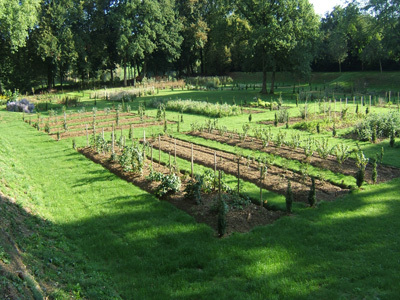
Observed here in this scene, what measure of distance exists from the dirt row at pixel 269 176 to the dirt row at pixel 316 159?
1440mm

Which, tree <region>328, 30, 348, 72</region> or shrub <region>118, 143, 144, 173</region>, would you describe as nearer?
shrub <region>118, 143, 144, 173</region>

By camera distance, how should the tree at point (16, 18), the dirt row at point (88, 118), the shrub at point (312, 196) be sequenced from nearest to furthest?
the shrub at point (312, 196) → the dirt row at point (88, 118) → the tree at point (16, 18)

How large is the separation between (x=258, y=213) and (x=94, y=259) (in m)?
4.05

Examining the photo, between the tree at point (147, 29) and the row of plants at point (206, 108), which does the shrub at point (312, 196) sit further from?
the tree at point (147, 29)

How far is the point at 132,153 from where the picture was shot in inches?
460

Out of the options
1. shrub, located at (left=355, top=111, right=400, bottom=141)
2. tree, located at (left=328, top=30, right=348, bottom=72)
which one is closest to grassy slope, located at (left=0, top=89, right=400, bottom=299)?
shrub, located at (left=355, top=111, right=400, bottom=141)

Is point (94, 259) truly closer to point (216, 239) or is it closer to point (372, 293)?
point (216, 239)

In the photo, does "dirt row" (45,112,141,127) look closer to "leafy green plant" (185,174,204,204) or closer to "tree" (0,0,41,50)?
"leafy green plant" (185,174,204,204)

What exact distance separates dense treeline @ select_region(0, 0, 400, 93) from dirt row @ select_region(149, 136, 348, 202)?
21.1m

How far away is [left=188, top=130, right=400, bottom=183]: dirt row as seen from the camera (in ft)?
37.7

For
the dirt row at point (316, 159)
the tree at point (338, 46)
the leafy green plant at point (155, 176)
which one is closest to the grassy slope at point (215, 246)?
the leafy green plant at point (155, 176)

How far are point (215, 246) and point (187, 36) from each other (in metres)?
56.7

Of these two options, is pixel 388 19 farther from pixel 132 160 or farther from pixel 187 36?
pixel 132 160

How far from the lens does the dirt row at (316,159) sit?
11492 mm
